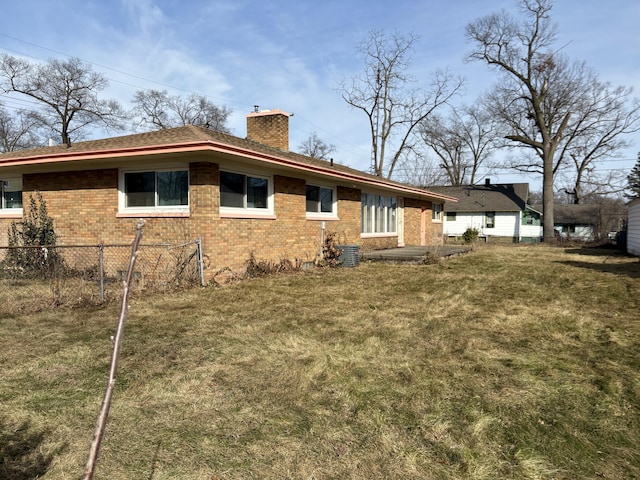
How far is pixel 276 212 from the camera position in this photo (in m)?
11.6

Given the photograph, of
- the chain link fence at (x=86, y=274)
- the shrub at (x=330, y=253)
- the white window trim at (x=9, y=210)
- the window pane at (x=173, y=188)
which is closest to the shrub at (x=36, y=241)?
the chain link fence at (x=86, y=274)

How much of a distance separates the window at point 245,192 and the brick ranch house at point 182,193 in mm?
26

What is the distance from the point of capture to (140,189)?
10172mm

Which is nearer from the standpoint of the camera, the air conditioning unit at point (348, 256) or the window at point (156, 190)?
the window at point (156, 190)

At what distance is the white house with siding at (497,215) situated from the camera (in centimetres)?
3725

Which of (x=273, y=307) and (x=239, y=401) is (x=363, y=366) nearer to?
(x=239, y=401)

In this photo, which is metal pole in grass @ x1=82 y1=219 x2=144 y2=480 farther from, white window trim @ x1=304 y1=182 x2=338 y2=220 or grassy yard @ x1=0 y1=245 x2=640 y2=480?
white window trim @ x1=304 y1=182 x2=338 y2=220

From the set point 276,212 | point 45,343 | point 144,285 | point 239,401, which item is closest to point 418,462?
point 239,401

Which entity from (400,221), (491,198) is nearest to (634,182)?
(491,198)

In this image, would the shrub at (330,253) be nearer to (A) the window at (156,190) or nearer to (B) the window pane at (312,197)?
(B) the window pane at (312,197)

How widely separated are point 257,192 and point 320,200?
3.39 metres

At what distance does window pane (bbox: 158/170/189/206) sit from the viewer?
31.8 ft

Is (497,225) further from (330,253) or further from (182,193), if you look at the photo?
(182,193)

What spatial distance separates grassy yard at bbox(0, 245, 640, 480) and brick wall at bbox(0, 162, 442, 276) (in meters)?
2.60
